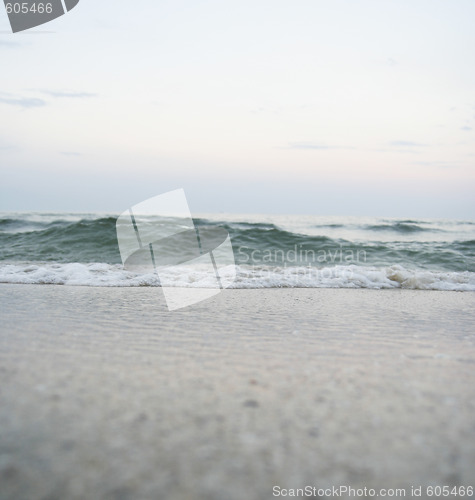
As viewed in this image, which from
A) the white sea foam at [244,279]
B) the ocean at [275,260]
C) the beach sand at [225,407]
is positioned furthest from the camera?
the ocean at [275,260]

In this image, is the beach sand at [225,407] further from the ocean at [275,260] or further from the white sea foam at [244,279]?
the ocean at [275,260]

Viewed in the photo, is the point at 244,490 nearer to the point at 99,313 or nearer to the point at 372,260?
the point at 99,313

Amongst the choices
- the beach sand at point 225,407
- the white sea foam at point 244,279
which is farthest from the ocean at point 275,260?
the beach sand at point 225,407

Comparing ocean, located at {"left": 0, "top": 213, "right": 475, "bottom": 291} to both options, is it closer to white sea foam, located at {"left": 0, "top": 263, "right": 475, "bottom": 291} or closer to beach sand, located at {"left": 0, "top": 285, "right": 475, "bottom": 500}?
white sea foam, located at {"left": 0, "top": 263, "right": 475, "bottom": 291}

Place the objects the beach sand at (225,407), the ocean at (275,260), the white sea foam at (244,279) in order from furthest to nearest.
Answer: the ocean at (275,260) → the white sea foam at (244,279) → the beach sand at (225,407)

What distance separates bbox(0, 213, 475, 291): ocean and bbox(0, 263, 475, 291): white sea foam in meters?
0.01

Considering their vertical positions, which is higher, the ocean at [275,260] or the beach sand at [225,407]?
the beach sand at [225,407]

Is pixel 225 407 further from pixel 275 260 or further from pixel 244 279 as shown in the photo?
pixel 275 260

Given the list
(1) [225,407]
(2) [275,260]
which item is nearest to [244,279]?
(2) [275,260]

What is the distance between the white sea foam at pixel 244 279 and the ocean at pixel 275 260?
13 millimetres

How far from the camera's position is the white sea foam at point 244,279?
5.00 meters

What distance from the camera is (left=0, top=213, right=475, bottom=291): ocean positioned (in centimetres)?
529

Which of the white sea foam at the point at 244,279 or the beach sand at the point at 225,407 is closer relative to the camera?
the beach sand at the point at 225,407

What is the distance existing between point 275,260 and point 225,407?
6.73 metres
